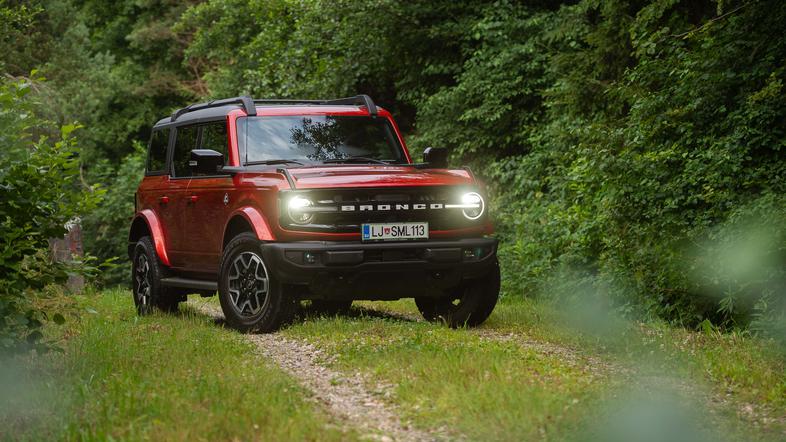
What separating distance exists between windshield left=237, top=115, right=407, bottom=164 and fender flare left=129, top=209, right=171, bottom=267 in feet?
6.13

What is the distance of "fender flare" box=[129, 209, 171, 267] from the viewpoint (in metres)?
10.9

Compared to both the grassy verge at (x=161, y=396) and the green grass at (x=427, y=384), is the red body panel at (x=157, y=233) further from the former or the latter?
the grassy verge at (x=161, y=396)

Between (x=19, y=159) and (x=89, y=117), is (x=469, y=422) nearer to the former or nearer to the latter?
(x=19, y=159)

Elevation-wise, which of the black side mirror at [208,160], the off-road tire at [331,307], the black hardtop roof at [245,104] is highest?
the black hardtop roof at [245,104]

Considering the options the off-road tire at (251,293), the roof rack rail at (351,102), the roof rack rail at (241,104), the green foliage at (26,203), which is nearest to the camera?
the green foliage at (26,203)

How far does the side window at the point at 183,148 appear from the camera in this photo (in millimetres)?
10688

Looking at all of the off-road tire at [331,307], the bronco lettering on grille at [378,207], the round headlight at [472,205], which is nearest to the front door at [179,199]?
the off-road tire at [331,307]

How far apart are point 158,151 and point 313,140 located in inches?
105

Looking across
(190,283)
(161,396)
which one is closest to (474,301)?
(190,283)

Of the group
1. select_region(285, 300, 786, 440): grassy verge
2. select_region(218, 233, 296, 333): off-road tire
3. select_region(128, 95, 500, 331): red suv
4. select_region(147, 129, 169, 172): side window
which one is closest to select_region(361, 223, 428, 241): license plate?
select_region(128, 95, 500, 331): red suv

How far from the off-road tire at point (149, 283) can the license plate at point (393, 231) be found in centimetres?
320

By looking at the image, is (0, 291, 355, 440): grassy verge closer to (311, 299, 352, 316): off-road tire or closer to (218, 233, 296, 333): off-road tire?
(218, 233, 296, 333): off-road tire

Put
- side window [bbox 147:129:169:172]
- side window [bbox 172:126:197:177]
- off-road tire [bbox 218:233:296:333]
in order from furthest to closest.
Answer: side window [bbox 147:129:169:172] < side window [bbox 172:126:197:177] < off-road tire [bbox 218:233:296:333]

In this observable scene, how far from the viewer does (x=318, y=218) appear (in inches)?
338
